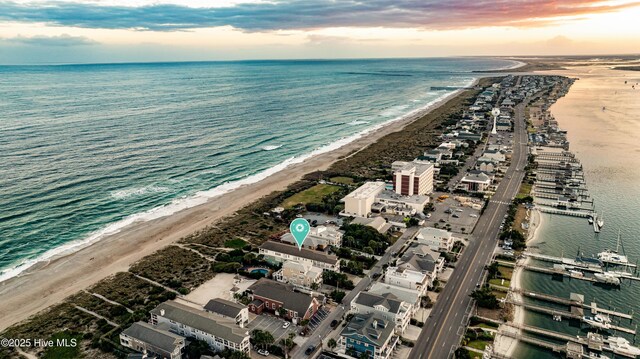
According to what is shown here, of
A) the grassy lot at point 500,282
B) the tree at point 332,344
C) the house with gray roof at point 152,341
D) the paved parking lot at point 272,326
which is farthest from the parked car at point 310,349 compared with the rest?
the grassy lot at point 500,282

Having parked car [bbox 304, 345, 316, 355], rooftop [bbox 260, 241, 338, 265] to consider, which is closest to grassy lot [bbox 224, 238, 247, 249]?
rooftop [bbox 260, 241, 338, 265]

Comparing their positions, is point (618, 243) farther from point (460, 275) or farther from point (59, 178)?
point (59, 178)

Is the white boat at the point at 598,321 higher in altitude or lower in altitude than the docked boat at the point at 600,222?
lower

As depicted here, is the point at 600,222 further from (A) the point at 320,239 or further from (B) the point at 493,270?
(A) the point at 320,239

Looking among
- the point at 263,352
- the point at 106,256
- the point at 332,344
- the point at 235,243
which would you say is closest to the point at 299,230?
the point at 235,243

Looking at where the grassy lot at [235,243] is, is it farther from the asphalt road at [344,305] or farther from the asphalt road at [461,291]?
the asphalt road at [461,291]
